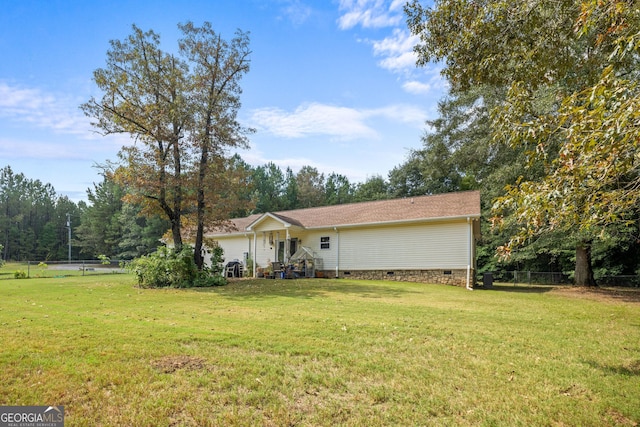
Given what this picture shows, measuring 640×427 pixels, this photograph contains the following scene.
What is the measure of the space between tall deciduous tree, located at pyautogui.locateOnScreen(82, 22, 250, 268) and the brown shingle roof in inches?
207

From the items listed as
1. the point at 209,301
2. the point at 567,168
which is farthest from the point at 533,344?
the point at 209,301

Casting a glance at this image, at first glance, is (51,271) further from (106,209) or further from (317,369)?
(317,369)

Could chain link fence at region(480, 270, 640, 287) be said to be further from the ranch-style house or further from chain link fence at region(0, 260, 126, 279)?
chain link fence at region(0, 260, 126, 279)

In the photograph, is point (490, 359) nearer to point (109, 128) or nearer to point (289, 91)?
point (289, 91)

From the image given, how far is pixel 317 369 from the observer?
3914 mm

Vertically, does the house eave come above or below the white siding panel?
above

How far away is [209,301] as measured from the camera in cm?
967

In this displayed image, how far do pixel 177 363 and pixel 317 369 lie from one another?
1580mm

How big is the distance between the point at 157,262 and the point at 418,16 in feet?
40.3

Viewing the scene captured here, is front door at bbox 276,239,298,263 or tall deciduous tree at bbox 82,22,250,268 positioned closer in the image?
tall deciduous tree at bbox 82,22,250,268

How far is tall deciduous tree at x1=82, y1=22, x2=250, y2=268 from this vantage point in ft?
48.7

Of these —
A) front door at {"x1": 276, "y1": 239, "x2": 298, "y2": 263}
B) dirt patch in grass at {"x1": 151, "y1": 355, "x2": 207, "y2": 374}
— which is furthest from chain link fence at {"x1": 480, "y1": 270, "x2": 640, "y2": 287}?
dirt patch in grass at {"x1": 151, "y1": 355, "x2": 207, "y2": 374}
